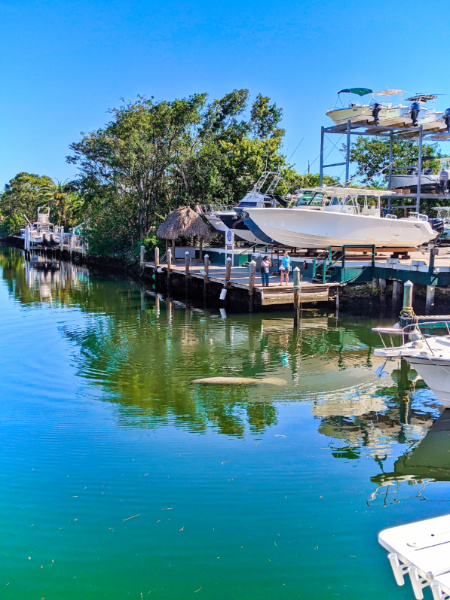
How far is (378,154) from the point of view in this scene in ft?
142

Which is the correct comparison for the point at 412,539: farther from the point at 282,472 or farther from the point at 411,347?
the point at 411,347

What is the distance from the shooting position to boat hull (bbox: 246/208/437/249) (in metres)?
23.7

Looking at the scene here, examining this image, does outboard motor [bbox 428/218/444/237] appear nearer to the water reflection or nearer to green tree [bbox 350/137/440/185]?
the water reflection

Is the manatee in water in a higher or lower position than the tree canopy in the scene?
lower

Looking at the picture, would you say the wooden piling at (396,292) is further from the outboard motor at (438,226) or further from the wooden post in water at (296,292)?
the outboard motor at (438,226)

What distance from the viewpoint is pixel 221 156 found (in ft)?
122

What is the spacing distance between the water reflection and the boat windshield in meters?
5.63

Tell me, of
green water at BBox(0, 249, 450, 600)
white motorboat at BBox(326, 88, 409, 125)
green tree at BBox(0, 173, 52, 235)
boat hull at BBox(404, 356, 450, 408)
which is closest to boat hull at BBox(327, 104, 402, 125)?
white motorboat at BBox(326, 88, 409, 125)

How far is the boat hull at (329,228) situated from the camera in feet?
77.8

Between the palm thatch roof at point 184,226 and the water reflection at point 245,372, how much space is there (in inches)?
381

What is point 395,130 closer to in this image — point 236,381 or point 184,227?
point 184,227

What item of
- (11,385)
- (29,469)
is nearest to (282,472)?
(29,469)

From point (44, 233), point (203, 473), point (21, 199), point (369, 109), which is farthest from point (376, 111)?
point (21, 199)

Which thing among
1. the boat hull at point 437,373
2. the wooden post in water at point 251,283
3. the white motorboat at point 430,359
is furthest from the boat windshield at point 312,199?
the boat hull at point 437,373
